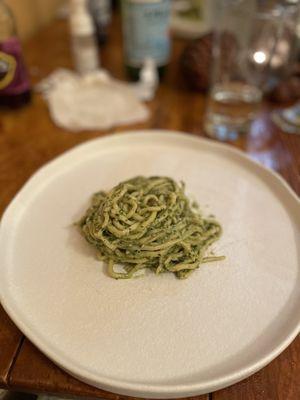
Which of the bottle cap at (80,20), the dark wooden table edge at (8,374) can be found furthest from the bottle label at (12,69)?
the dark wooden table edge at (8,374)

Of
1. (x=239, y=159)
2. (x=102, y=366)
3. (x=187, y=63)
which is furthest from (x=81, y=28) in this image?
(x=102, y=366)

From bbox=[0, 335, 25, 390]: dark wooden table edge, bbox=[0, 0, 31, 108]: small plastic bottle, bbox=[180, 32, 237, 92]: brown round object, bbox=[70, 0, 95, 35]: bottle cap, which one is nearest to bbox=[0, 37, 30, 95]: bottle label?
bbox=[0, 0, 31, 108]: small plastic bottle

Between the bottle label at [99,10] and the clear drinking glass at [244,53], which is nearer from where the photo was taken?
the clear drinking glass at [244,53]

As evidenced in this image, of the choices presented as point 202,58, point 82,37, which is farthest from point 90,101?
point 202,58

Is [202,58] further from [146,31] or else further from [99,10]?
[99,10]

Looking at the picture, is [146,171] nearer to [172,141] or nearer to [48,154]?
[172,141]

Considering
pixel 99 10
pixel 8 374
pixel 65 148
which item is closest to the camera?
pixel 8 374

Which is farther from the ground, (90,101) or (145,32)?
(145,32)

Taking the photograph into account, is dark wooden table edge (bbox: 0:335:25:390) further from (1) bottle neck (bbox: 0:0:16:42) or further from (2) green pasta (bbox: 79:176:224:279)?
(1) bottle neck (bbox: 0:0:16:42)

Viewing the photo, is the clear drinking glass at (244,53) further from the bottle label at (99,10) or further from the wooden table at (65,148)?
the bottle label at (99,10)
